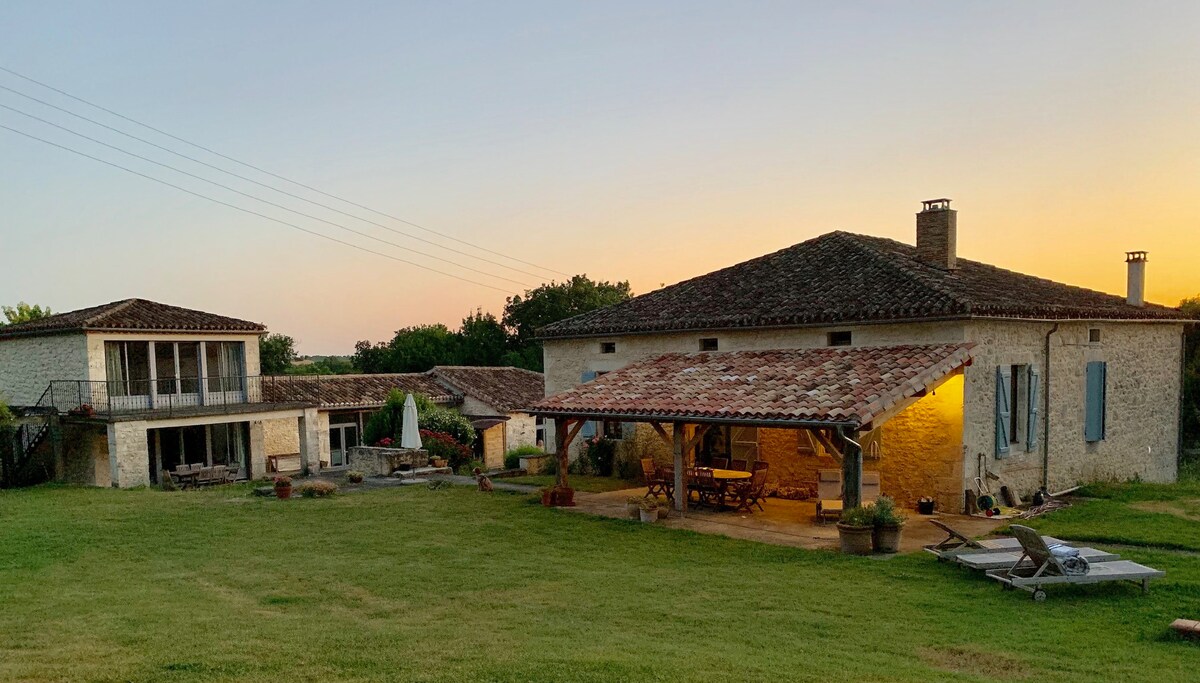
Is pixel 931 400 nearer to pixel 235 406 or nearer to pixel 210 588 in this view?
pixel 210 588

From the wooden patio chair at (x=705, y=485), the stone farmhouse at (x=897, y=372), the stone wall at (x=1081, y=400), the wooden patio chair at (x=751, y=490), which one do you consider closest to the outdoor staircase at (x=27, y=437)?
the stone farmhouse at (x=897, y=372)

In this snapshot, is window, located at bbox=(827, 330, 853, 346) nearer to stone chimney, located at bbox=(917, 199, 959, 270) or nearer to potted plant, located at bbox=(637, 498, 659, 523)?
stone chimney, located at bbox=(917, 199, 959, 270)

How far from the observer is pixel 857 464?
1092cm

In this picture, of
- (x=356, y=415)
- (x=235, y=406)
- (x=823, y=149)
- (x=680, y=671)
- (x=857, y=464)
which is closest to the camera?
(x=680, y=671)

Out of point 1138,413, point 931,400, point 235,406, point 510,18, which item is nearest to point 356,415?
point 235,406

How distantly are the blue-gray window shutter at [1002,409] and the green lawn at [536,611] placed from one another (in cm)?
430

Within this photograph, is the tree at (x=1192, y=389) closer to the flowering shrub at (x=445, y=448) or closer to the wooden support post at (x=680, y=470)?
the wooden support post at (x=680, y=470)

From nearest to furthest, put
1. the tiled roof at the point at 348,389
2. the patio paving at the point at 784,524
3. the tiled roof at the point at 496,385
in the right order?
the patio paving at the point at 784,524 → the tiled roof at the point at 348,389 → the tiled roof at the point at 496,385

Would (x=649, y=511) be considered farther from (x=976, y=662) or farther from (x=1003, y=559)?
(x=976, y=662)

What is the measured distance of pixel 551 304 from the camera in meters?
54.2

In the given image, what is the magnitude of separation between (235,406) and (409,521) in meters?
12.2

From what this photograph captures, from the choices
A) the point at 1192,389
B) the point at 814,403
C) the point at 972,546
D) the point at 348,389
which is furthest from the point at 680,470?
the point at 1192,389

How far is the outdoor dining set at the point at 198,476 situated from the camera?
65.1 ft

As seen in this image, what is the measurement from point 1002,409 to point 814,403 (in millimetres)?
4304
